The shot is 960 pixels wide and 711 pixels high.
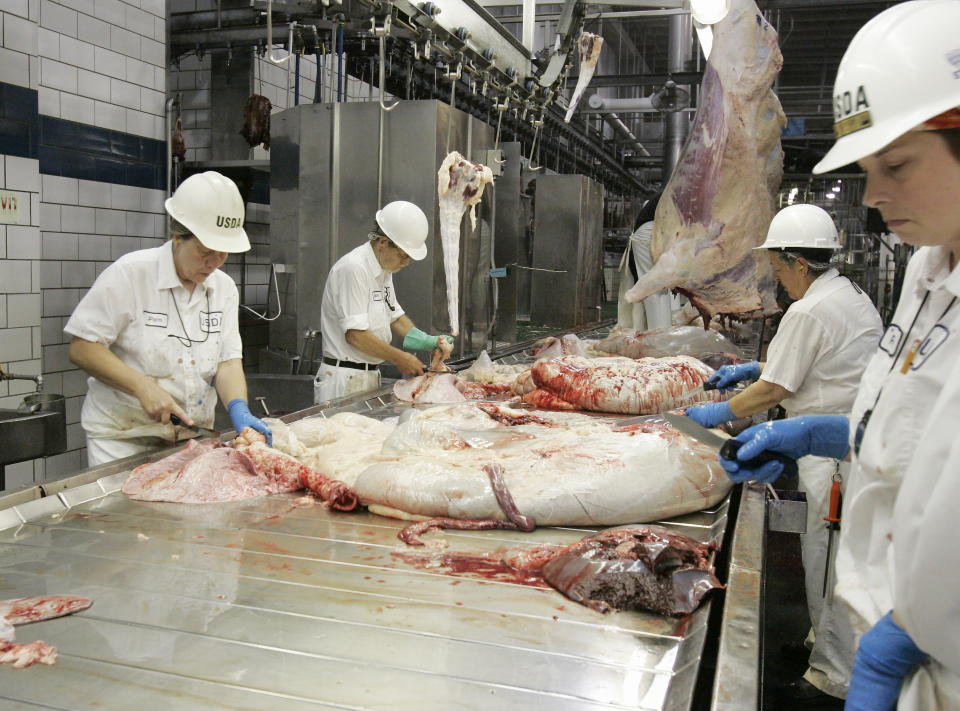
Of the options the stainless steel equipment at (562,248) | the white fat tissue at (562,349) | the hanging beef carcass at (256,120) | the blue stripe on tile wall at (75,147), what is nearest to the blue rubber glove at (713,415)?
the white fat tissue at (562,349)

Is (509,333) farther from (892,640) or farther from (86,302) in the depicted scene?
(892,640)

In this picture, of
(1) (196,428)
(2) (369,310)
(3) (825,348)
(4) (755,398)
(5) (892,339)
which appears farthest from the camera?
(2) (369,310)

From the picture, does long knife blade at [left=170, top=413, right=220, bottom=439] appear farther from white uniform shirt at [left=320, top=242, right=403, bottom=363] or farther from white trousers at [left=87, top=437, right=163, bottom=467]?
white uniform shirt at [left=320, top=242, right=403, bottom=363]

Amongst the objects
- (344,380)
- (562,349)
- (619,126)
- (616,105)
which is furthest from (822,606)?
(619,126)

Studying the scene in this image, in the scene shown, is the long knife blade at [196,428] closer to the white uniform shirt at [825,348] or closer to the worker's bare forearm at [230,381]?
the worker's bare forearm at [230,381]

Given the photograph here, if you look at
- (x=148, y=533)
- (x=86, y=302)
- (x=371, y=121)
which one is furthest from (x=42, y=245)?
(x=148, y=533)

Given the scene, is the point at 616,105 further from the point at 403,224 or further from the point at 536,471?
the point at 536,471

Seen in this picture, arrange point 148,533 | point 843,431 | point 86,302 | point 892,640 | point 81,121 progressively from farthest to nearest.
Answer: point 81,121, point 86,302, point 148,533, point 843,431, point 892,640

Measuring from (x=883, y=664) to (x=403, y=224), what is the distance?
3.70 meters

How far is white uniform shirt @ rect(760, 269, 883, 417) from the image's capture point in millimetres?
3537

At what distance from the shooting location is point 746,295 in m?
5.56

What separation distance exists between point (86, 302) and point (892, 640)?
114 inches

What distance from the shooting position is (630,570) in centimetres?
212

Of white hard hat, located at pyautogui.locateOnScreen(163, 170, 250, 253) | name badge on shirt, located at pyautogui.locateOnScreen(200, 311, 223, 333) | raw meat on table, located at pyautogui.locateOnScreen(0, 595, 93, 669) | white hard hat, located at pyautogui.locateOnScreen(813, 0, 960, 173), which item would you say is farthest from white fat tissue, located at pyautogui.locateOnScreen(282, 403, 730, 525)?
white hard hat, located at pyautogui.locateOnScreen(813, 0, 960, 173)
